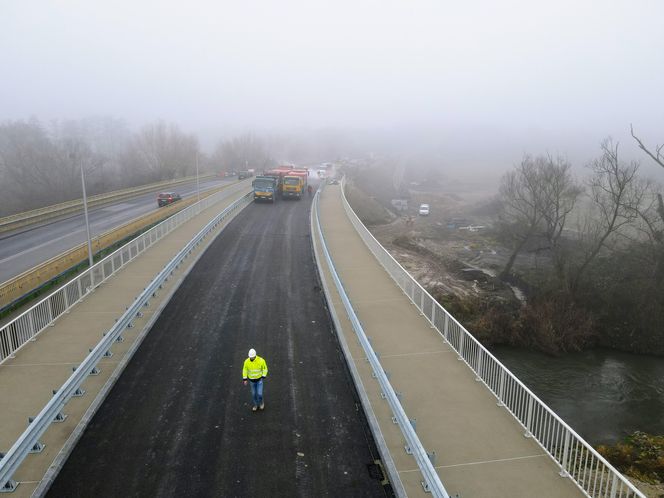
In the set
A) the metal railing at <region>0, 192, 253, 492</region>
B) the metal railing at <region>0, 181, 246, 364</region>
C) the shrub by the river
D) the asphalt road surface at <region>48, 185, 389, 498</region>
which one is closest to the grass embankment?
the metal railing at <region>0, 181, 246, 364</region>

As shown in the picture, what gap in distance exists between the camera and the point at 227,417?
10.1 metres

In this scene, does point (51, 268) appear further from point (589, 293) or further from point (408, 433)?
point (589, 293)

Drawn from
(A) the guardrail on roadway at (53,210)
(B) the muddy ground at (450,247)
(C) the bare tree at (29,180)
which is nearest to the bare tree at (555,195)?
(B) the muddy ground at (450,247)

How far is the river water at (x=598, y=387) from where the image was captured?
741 inches

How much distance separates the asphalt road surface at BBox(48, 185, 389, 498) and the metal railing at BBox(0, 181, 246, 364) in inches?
112

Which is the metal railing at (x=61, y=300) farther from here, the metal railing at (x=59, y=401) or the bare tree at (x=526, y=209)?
the bare tree at (x=526, y=209)

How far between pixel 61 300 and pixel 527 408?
13.8 meters

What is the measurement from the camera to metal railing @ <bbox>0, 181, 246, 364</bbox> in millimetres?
12320

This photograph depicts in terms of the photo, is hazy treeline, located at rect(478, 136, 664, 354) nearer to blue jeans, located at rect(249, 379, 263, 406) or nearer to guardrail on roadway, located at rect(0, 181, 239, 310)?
blue jeans, located at rect(249, 379, 263, 406)

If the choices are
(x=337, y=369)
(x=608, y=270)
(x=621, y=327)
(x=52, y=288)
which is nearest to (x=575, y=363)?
(x=621, y=327)

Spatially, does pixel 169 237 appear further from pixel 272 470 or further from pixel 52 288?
pixel 272 470

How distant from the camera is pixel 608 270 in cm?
3259

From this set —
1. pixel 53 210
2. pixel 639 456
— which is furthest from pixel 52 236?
pixel 639 456

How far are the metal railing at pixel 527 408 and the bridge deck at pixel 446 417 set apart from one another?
0.81 feet
